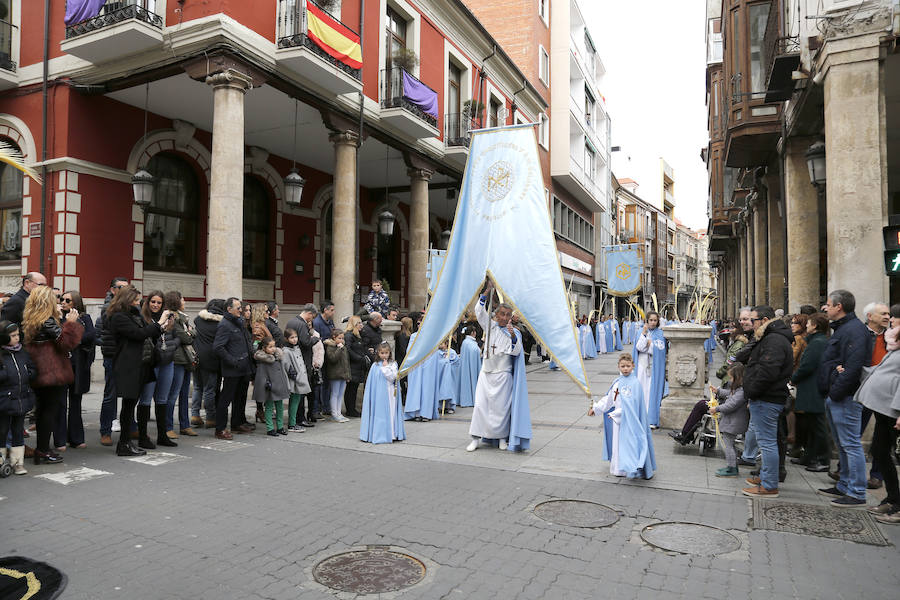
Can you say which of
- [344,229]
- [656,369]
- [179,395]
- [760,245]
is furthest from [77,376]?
[760,245]

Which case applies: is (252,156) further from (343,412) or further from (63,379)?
(63,379)

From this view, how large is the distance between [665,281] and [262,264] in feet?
228

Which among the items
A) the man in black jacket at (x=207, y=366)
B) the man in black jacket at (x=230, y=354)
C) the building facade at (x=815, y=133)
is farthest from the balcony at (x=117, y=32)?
the building facade at (x=815, y=133)

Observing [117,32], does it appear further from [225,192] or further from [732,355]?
[732,355]

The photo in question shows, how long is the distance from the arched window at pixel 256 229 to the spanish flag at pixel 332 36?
5.52 m

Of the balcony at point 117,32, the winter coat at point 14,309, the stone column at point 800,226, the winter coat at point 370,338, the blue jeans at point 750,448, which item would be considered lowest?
the blue jeans at point 750,448

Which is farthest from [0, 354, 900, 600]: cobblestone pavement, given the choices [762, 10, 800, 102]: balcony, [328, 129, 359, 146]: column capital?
[328, 129, 359, 146]: column capital


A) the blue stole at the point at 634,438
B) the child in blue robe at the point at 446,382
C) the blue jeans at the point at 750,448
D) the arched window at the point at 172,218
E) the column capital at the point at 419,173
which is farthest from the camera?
the column capital at the point at 419,173

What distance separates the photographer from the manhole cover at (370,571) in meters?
3.70

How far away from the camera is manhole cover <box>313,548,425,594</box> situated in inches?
146

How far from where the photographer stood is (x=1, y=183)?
46.1ft

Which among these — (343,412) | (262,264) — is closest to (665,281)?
(262,264)

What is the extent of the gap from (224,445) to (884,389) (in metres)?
7.29

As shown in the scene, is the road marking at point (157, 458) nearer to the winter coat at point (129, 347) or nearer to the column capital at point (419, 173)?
the winter coat at point (129, 347)
